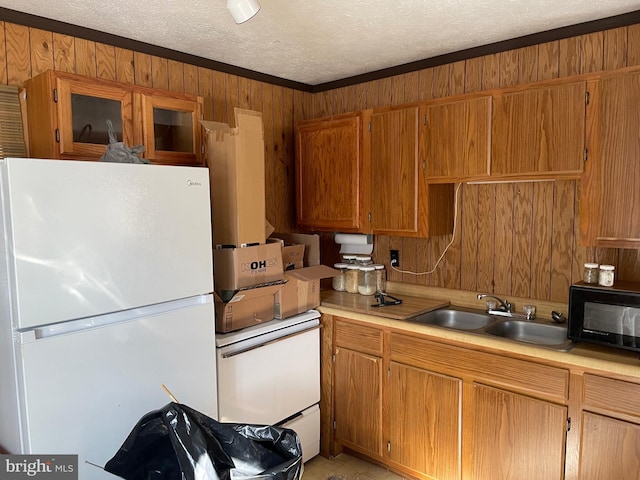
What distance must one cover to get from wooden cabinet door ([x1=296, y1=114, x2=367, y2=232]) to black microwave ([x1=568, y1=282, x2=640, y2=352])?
4.31 feet

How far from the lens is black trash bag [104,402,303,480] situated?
1.37m

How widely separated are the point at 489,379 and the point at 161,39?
239 centimetres

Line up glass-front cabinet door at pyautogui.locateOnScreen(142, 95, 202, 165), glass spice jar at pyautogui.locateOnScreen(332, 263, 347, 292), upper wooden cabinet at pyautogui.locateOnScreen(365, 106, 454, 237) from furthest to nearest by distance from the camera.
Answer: glass spice jar at pyautogui.locateOnScreen(332, 263, 347, 292)
upper wooden cabinet at pyautogui.locateOnScreen(365, 106, 454, 237)
glass-front cabinet door at pyautogui.locateOnScreen(142, 95, 202, 165)

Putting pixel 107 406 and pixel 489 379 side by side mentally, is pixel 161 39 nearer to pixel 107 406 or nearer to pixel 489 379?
pixel 107 406

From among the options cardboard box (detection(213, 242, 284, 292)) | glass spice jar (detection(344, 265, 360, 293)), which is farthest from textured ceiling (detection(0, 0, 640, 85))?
glass spice jar (detection(344, 265, 360, 293))

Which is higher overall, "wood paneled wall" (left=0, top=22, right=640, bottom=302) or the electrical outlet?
"wood paneled wall" (left=0, top=22, right=640, bottom=302)

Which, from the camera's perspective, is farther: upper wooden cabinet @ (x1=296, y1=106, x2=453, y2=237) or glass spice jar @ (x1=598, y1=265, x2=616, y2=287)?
upper wooden cabinet @ (x1=296, y1=106, x2=453, y2=237)

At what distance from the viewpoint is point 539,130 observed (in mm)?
2189

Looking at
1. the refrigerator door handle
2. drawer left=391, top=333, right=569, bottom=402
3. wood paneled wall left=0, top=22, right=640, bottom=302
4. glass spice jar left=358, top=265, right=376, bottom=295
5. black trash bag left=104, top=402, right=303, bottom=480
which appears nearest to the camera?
black trash bag left=104, top=402, right=303, bottom=480

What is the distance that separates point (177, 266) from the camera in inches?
72.7

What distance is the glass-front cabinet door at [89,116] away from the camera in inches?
78.9

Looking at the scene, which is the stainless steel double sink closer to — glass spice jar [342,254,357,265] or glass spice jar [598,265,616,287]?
glass spice jar [598,265,616,287]

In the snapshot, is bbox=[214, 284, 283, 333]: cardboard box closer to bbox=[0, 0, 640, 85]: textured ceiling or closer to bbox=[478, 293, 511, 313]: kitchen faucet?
bbox=[478, 293, 511, 313]: kitchen faucet

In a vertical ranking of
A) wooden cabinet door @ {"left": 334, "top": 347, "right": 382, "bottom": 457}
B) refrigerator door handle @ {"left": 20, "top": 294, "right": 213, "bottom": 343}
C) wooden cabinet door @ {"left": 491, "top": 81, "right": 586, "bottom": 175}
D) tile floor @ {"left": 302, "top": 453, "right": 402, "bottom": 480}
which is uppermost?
wooden cabinet door @ {"left": 491, "top": 81, "right": 586, "bottom": 175}
